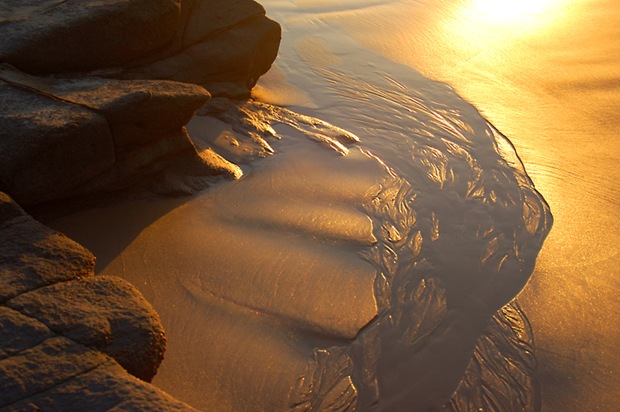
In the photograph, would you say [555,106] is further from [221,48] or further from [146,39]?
[146,39]

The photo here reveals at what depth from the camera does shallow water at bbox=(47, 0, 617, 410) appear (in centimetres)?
258

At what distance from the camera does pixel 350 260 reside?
318 centimetres

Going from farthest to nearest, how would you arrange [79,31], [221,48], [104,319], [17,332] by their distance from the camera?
[221,48] < [79,31] < [104,319] < [17,332]

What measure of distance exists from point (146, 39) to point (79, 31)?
42 cm

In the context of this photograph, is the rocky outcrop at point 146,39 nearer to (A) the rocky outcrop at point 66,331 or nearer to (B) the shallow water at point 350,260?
(B) the shallow water at point 350,260

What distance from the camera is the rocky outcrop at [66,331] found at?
6.09 feet

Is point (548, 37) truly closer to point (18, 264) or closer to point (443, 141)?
point (443, 141)

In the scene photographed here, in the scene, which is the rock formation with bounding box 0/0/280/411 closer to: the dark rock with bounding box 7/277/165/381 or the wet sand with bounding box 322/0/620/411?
the dark rock with bounding box 7/277/165/381

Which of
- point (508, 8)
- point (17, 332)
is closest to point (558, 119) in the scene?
point (508, 8)

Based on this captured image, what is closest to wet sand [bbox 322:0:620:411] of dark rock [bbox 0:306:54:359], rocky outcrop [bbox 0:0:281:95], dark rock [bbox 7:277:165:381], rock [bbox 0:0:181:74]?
dark rock [bbox 7:277:165:381]

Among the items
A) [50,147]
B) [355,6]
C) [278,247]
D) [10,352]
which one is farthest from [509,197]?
[355,6]

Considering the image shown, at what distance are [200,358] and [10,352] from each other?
31.0 inches

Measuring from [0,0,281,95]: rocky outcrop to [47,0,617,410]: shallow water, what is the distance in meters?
0.33

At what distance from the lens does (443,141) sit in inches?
174
